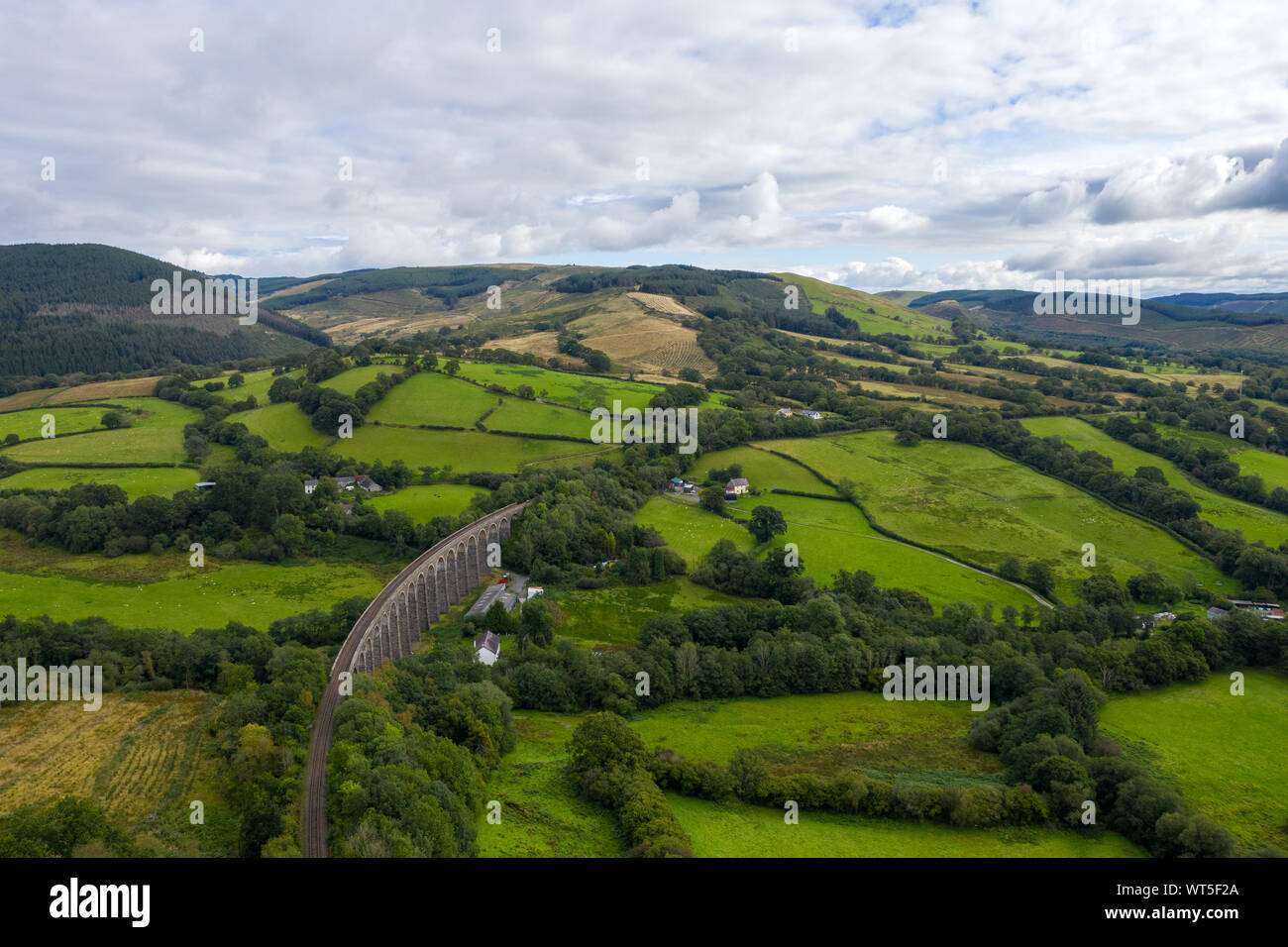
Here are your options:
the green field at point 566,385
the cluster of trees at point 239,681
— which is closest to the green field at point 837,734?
the cluster of trees at point 239,681

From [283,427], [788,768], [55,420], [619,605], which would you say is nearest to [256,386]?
[283,427]

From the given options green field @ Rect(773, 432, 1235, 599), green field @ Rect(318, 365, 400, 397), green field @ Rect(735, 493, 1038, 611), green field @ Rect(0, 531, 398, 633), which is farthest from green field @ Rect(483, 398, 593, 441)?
green field @ Rect(0, 531, 398, 633)

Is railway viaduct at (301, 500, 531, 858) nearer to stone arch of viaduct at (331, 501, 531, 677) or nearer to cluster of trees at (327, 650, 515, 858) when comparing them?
stone arch of viaduct at (331, 501, 531, 677)

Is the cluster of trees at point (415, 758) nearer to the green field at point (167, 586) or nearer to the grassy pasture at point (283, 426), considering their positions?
the green field at point (167, 586)

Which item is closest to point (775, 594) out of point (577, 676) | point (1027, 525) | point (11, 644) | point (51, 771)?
point (577, 676)

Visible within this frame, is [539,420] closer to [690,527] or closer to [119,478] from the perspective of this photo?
[690,527]

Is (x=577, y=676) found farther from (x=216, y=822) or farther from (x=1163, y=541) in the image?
(x=1163, y=541)
